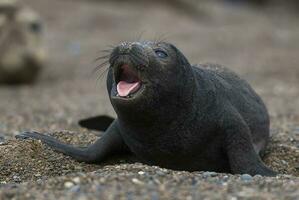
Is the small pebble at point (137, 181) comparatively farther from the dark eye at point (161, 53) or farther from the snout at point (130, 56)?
the dark eye at point (161, 53)

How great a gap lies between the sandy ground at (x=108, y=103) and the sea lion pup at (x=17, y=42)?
327mm

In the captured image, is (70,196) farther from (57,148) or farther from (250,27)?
(250,27)

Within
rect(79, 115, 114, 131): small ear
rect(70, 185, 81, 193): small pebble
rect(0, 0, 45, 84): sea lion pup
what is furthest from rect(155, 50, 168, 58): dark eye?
rect(0, 0, 45, 84): sea lion pup

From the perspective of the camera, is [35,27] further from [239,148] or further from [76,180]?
[76,180]

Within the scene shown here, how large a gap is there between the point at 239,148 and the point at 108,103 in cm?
477

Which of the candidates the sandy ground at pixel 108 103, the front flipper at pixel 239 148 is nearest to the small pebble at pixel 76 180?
the sandy ground at pixel 108 103

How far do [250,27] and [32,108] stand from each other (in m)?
10.6

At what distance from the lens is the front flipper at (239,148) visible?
5.13 metres

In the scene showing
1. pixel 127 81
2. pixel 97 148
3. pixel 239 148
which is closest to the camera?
pixel 127 81

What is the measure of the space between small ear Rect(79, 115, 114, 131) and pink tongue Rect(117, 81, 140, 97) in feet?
5.57

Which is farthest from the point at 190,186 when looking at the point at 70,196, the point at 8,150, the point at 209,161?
the point at 8,150

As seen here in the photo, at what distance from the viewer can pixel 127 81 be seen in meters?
4.87

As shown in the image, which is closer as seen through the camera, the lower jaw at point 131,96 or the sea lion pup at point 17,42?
the lower jaw at point 131,96

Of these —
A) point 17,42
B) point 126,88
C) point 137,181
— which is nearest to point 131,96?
point 126,88
